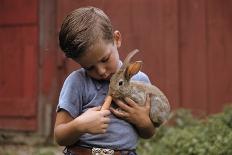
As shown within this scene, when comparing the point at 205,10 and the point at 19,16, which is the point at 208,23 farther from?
the point at 19,16

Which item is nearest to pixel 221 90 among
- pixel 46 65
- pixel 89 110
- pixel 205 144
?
pixel 205 144

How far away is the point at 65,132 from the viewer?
3.34 m

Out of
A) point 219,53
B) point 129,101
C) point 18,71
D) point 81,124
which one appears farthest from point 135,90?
point 18,71

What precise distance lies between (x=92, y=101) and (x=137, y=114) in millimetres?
222

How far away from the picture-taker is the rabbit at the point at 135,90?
3.32 metres

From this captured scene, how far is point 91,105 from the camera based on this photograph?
3.41m

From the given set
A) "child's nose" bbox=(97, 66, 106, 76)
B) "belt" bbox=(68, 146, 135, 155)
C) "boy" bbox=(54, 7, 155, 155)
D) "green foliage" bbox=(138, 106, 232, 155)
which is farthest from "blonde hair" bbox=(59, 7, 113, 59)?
"green foliage" bbox=(138, 106, 232, 155)

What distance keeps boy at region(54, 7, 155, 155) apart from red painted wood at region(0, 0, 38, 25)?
6164 millimetres

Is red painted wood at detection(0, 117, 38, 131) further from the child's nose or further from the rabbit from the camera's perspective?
the child's nose

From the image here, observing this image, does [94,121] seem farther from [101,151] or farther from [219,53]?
[219,53]

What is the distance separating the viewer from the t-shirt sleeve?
337 centimetres

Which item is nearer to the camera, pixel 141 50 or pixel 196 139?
pixel 196 139

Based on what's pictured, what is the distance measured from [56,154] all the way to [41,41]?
5.49 feet

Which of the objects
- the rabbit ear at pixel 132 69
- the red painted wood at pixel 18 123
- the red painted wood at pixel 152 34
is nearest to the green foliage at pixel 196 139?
the red painted wood at pixel 152 34
